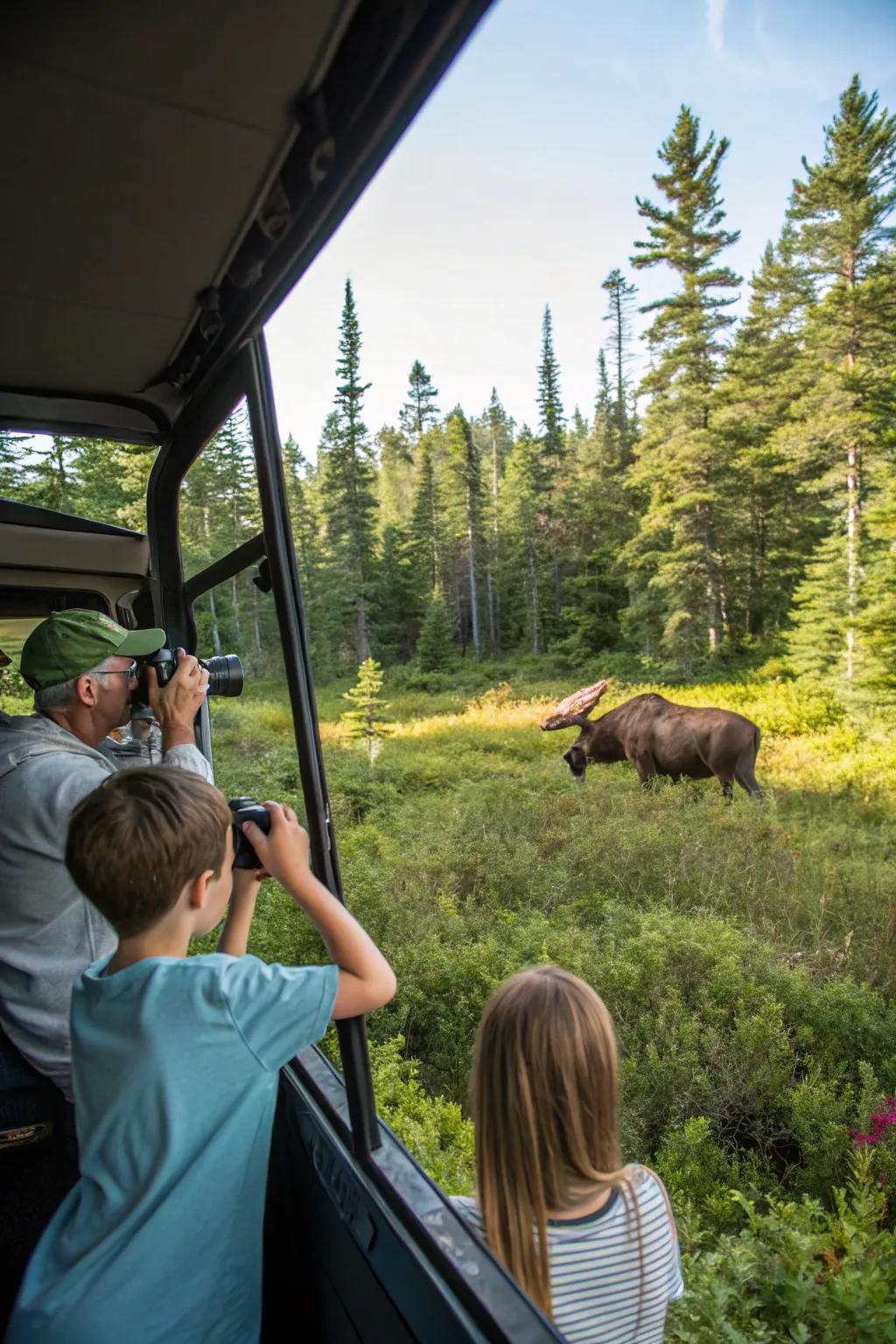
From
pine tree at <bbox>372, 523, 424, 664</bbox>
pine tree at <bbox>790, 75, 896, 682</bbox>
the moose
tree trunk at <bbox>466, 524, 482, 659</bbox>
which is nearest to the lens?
pine tree at <bbox>790, 75, 896, 682</bbox>

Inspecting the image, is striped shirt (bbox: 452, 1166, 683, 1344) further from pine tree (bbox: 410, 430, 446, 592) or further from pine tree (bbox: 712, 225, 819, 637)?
pine tree (bbox: 410, 430, 446, 592)

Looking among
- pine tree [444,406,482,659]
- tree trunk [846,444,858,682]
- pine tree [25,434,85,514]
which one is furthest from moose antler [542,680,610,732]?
pine tree [444,406,482,659]

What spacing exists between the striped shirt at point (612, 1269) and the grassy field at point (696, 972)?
25 cm

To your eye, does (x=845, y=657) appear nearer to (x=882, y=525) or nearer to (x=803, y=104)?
(x=882, y=525)

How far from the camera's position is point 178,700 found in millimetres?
1757

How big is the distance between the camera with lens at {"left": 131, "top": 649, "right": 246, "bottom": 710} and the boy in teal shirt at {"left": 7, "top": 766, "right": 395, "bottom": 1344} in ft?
2.48

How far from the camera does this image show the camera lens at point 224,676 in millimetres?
1940

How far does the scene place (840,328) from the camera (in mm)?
10547

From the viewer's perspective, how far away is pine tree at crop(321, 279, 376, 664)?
894 inches

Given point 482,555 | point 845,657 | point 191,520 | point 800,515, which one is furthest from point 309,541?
point 191,520

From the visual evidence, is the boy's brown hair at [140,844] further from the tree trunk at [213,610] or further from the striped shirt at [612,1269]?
the tree trunk at [213,610]

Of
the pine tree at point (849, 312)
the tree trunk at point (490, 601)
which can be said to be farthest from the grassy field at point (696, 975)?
the tree trunk at point (490, 601)

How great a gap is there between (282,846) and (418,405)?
1695 inches

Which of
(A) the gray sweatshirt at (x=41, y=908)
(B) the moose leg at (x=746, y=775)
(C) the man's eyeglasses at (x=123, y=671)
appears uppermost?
(C) the man's eyeglasses at (x=123, y=671)
